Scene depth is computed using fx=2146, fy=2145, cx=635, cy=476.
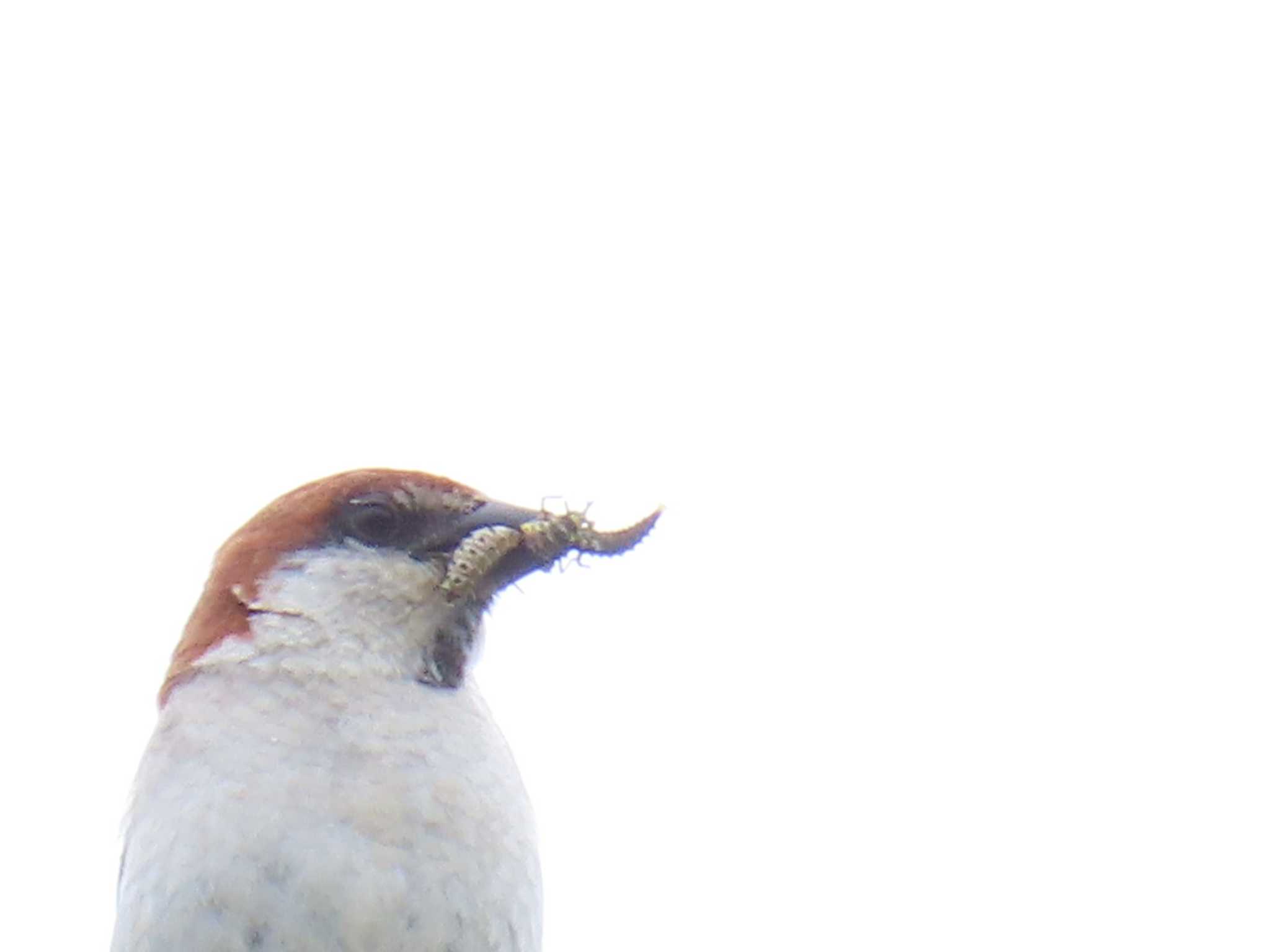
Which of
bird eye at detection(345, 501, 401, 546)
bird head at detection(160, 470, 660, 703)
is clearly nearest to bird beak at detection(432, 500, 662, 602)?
bird head at detection(160, 470, 660, 703)

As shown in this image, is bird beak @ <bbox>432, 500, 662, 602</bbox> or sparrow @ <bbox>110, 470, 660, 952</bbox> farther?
bird beak @ <bbox>432, 500, 662, 602</bbox>

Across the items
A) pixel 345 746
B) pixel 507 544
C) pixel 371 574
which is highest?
pixel 507 544

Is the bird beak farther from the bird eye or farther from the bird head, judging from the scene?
the bird eye

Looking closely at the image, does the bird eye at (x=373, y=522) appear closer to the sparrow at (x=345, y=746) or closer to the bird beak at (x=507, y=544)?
the sparrow at (x=345, y=746)

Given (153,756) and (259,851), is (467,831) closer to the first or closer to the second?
(259,851)

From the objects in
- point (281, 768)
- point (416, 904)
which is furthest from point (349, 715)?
point (416, 904)

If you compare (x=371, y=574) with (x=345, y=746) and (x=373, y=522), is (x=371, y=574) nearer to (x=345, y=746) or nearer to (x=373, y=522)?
(x=373, y=522)

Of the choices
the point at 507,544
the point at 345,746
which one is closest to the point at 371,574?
the point at 507,544
